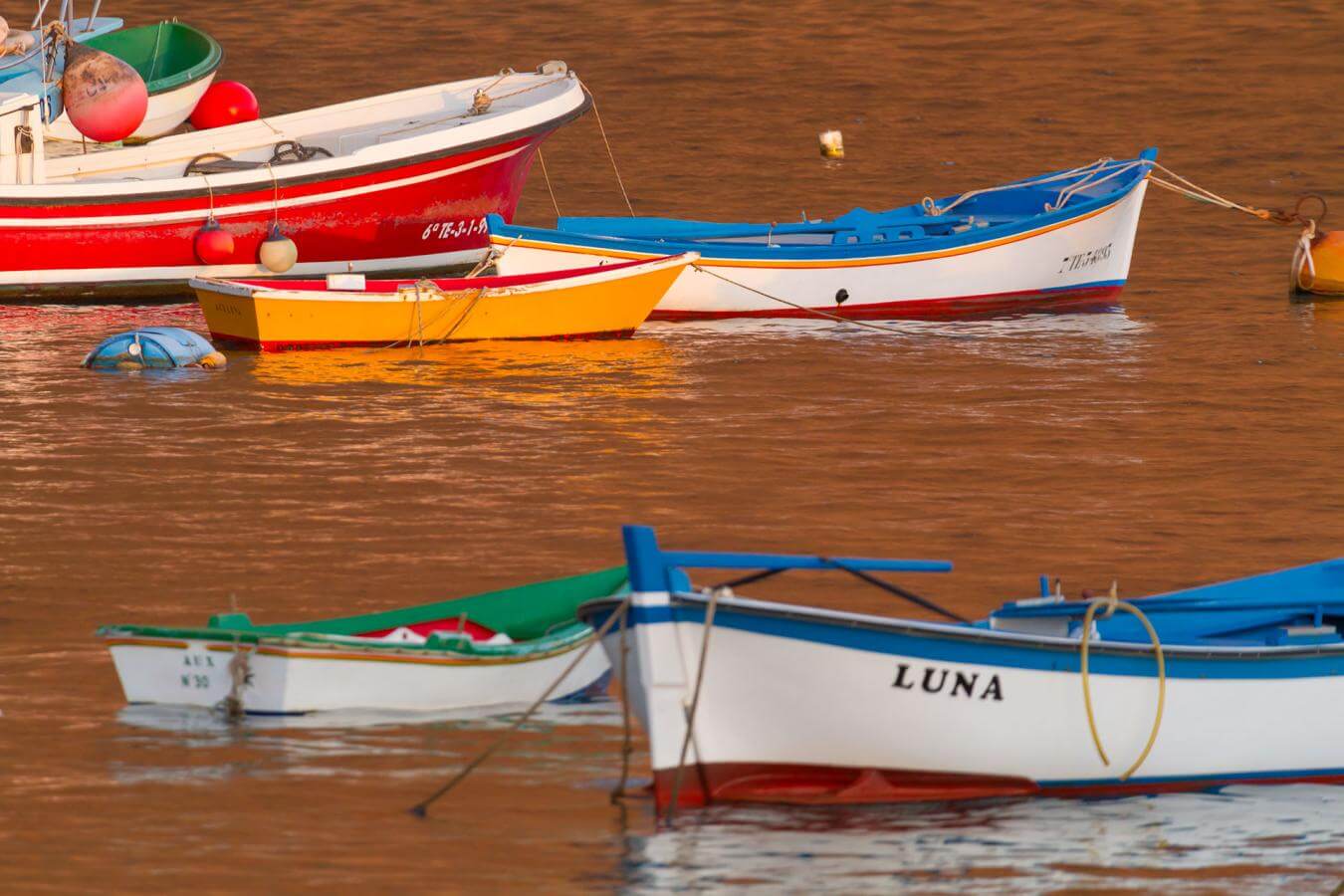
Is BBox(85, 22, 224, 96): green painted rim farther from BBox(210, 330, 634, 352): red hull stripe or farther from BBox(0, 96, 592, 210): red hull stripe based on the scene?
BBox(210, 330, 634, 352): red hull stripe

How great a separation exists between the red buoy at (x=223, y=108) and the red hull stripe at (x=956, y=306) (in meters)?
6.51

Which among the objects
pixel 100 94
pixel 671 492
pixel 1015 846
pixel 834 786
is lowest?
pixel 1015 846

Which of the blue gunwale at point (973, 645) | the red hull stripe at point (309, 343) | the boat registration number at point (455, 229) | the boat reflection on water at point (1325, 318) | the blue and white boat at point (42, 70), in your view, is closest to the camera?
the blue gunwale at point (973, 645)

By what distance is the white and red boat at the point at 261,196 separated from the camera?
1814 centimetres

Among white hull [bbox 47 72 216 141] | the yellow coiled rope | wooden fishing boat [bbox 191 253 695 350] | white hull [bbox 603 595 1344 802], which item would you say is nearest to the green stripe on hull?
white hull [bbox 603 595 1344 802]

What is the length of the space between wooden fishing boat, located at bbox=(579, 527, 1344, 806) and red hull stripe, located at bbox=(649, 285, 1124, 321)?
395 inches

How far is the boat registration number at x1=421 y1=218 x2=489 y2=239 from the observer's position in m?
19.4

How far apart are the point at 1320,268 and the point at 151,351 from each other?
9.32 meters

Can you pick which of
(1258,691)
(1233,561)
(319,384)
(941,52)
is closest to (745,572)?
(1233,561)

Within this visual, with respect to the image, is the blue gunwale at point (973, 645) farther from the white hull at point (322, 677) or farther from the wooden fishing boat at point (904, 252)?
the wooden fishing boat at point (904, 252)

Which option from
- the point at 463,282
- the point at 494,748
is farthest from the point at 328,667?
the point at 463,282

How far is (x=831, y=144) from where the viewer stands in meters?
25.0

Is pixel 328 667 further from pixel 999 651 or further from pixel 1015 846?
pixel 1015 846

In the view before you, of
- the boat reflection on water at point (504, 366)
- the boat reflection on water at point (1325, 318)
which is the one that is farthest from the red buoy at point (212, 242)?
the boat reflection on water at point (1325, 318)
